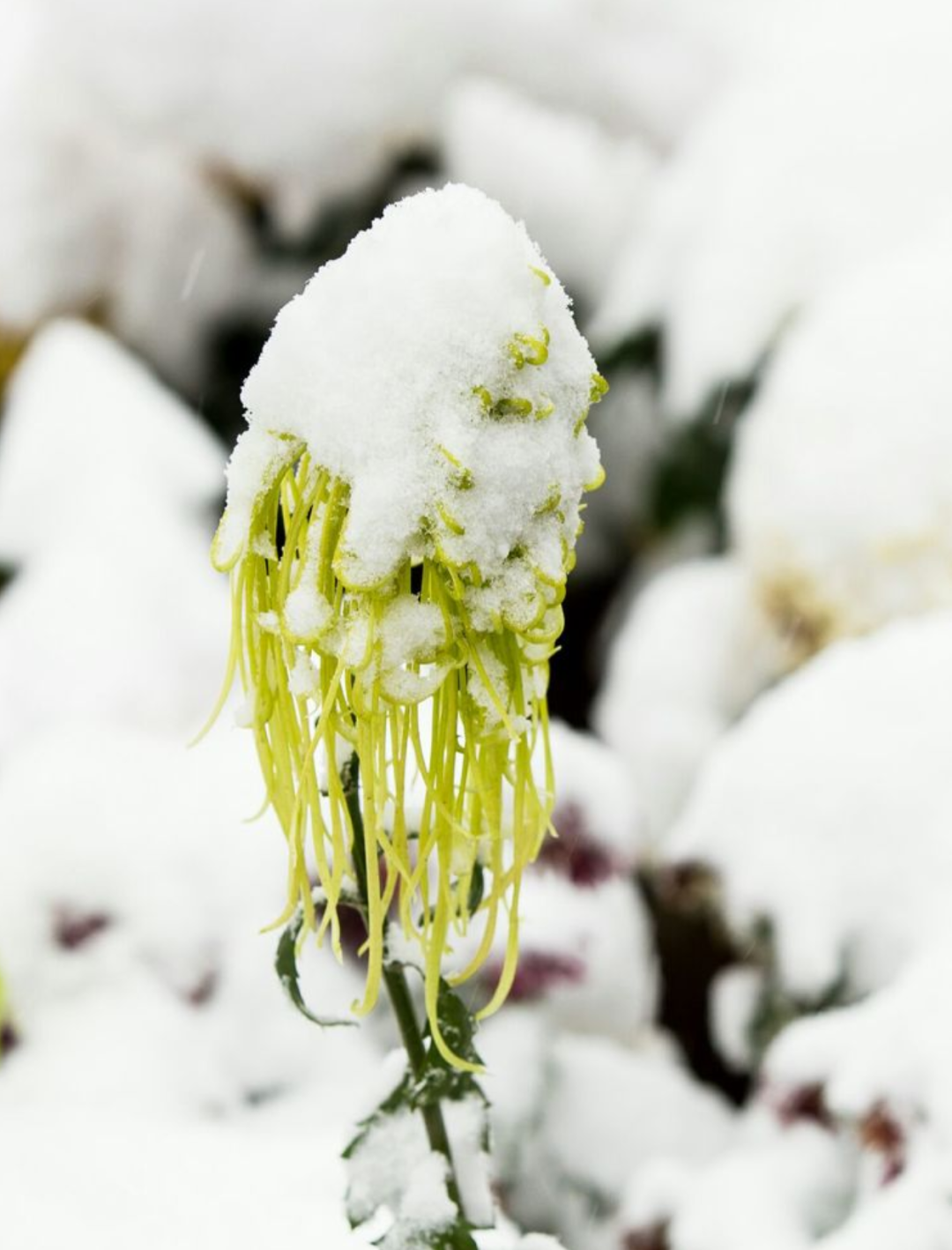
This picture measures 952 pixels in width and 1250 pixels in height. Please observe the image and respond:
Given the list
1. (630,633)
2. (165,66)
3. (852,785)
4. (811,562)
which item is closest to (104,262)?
(165,66)

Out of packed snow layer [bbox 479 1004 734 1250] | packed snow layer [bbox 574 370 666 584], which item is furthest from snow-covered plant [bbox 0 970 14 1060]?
packed snow layer [bbox 574 370 666 584]

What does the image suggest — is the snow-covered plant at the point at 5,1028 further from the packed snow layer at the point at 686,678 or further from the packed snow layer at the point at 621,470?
the packed snow layer at the point at 621,470

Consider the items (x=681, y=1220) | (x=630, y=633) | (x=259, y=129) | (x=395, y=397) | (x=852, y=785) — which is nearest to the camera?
(x=395, y=397)

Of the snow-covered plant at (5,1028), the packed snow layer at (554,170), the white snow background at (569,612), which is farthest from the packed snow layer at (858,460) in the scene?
the snow-covered plant at (5,1028)

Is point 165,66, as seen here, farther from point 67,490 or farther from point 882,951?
point 882,951

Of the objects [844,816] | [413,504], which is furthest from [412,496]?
[844,816]

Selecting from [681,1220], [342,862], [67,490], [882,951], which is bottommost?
[67,490]
